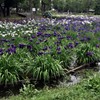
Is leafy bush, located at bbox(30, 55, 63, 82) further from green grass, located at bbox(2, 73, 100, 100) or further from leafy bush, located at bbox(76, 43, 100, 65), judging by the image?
leafy bush, located at bbox(76, 43, 100, 65)

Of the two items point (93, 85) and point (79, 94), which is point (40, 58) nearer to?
point (93, 85)

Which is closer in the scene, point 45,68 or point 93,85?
point 93,85

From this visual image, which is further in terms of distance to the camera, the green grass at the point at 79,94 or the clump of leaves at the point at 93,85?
the clump of leaves at the point at 93,85

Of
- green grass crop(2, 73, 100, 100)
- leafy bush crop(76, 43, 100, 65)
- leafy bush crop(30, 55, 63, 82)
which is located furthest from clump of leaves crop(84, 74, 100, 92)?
leafy bush crop(76, 43, 100, 65)

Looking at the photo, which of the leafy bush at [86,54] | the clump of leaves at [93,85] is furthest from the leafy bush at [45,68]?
the leafy bush at [86,54]

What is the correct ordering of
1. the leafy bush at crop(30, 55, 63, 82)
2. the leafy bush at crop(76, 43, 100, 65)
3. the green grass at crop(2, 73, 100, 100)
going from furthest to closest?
the leafy bush at crop(76, 43, 100, 65) → the leafy bush at crop(30, 55, 63, 82) → the green grass at crop(2, 73, 100, 100)

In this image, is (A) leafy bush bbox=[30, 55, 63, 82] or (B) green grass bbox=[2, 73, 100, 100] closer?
(B) green grass bbox=[2, 73, 100, 100]

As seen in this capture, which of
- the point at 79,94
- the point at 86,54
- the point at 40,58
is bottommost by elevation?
the point at 86,54

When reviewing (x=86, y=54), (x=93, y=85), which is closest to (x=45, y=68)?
(x=93, y=85)

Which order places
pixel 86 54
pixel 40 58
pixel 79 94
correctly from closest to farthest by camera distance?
pixel 79 94
pixel 40 58
pixel 86 54

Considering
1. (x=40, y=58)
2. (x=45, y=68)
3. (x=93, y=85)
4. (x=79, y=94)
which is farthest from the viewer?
(x=40, y=58)

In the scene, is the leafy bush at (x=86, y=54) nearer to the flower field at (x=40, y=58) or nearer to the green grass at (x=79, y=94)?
the flower field at (x=40, y=58)

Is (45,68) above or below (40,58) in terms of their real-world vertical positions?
below

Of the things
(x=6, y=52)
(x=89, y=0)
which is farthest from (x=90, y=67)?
(x=89, y=0)
